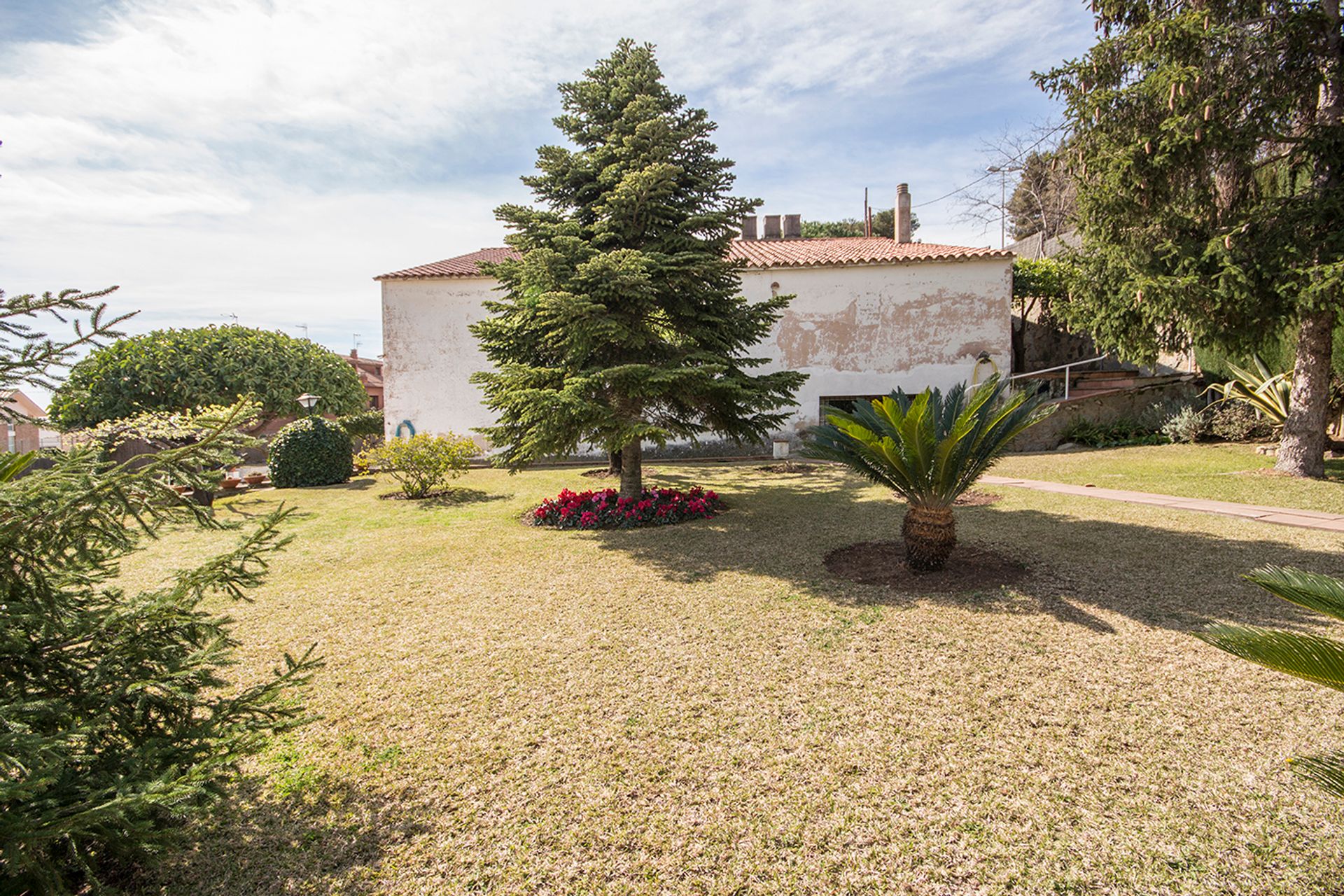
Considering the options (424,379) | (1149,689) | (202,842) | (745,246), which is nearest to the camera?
(202,842)

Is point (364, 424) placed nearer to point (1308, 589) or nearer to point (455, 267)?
point (455, 267)

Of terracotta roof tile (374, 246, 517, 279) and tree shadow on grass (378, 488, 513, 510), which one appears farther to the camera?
terracotta roof tile (374, 246, 517, 279)

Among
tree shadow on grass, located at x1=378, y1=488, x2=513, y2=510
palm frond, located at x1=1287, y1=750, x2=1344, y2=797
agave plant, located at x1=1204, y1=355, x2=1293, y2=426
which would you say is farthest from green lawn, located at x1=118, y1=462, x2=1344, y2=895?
agave plant, located at x1=1204, y1=355, x2=1293, y2=426

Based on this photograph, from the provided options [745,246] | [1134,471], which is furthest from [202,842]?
[745,246]

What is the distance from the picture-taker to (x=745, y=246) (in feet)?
63.2

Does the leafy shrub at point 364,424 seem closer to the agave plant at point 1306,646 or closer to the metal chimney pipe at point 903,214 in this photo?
the metal chimney pipe at point 903,214

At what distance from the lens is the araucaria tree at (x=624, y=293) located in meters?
7.18

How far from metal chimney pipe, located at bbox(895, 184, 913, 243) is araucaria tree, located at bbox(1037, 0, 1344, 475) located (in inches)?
371

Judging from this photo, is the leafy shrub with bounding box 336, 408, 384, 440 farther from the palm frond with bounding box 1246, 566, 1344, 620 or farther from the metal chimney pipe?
the palm frond with bounding box 1246, 566, 1344, 620

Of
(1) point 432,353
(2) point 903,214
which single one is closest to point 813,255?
(2) point 903,214

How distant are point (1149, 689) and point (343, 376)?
21191 millimetres

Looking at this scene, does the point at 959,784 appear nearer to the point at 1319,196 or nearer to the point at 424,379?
the point at 1319,196

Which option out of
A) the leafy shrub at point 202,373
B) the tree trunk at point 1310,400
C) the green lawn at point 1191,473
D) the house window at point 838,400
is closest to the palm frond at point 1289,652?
the green lawn at point 1191,473

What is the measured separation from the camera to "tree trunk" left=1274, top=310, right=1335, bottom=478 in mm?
8625
